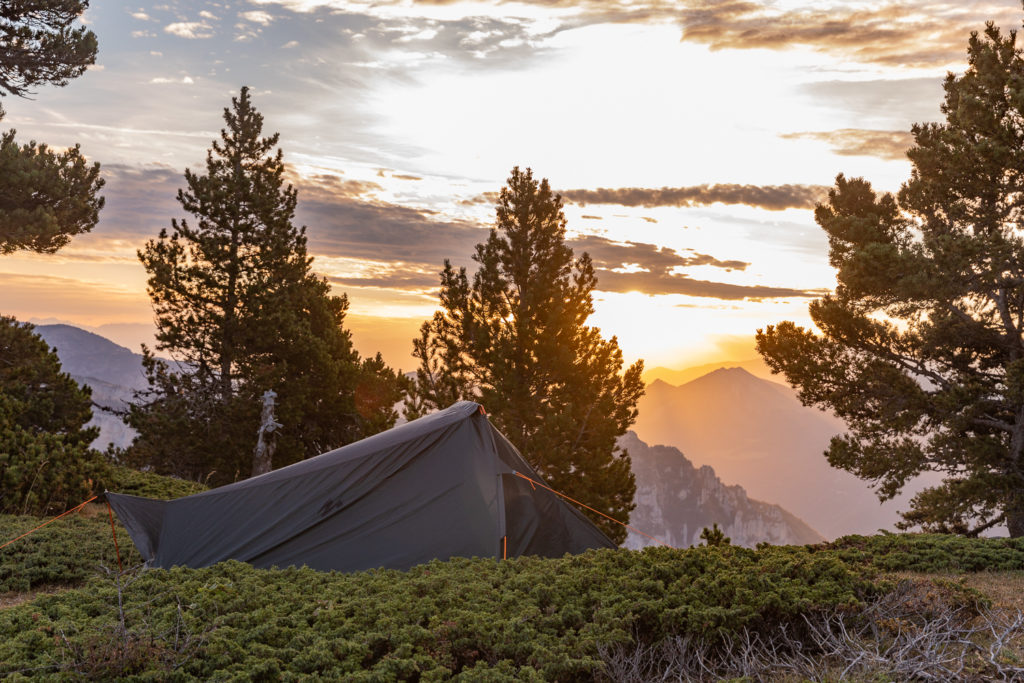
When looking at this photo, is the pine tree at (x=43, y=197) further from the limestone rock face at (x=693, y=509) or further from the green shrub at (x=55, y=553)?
the limestone rock face at (x=693, y=509)


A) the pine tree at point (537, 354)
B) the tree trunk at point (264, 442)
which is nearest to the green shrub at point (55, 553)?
the tree trunk at point (264, 442)

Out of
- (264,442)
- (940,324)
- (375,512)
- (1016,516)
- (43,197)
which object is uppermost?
(43,197)

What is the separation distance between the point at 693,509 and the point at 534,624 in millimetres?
175103

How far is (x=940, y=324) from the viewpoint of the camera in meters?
16.6

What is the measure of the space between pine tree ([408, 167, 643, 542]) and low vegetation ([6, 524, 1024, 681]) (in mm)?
13003

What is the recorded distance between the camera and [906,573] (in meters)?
8.05

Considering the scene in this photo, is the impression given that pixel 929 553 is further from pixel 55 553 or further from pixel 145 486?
pixel 145 486

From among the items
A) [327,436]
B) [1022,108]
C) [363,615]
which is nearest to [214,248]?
[327,436]

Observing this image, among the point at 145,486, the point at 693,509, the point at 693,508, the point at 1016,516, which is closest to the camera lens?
the point at 145,486

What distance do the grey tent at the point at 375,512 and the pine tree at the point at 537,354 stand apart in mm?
10627

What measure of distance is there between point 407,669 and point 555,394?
616 inches

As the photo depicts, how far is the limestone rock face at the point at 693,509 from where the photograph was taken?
165 meters

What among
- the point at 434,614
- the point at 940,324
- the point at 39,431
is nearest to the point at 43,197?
the point at 39,431

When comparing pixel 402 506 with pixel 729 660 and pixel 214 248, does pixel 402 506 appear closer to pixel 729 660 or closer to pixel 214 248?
pixel 729 660
